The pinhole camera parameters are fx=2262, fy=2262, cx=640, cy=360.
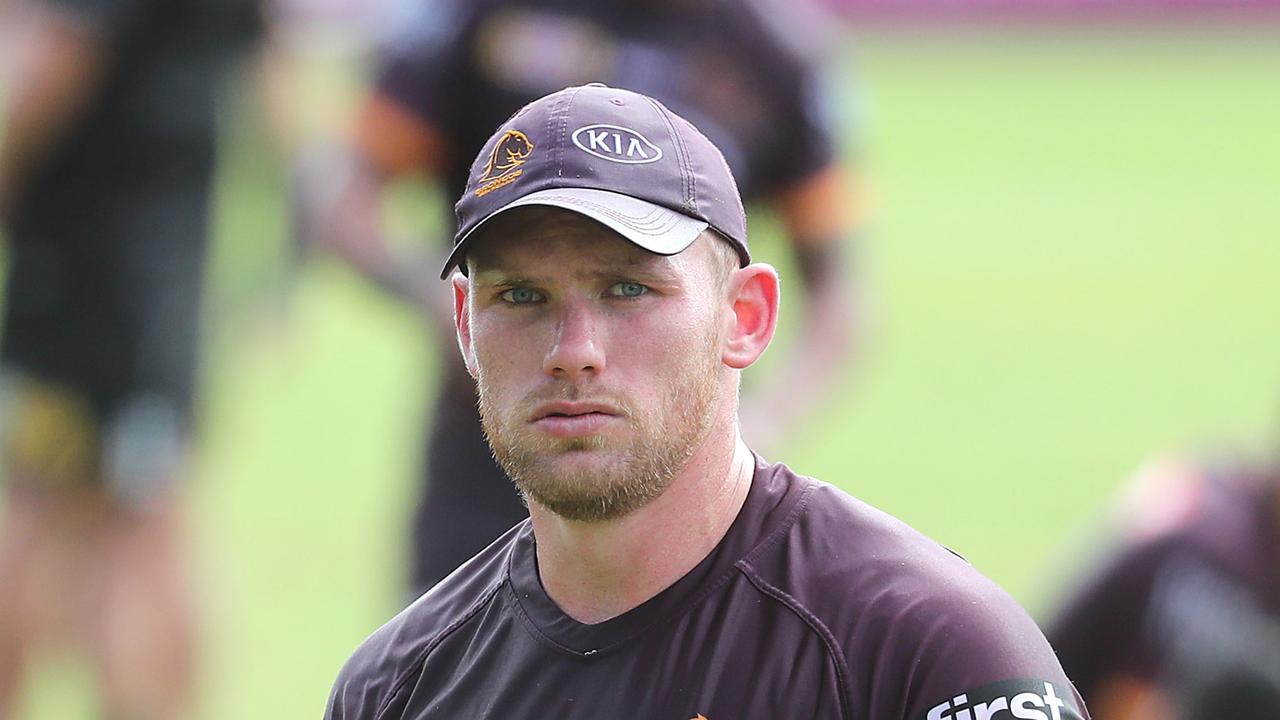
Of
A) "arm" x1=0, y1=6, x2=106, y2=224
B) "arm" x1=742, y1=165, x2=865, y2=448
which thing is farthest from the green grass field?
"arm" x1=0, y1=6, x2=106, y2=224

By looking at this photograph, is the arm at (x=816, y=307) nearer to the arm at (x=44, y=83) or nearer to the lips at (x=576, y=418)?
the arm at (x=44, y=83)

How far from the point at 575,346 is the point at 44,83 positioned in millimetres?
4002

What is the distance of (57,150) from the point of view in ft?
20.8

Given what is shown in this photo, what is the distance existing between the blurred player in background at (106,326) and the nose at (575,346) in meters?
3.90

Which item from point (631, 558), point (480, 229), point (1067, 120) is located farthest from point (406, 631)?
point (1067, 120)

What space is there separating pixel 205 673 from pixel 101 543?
478mm

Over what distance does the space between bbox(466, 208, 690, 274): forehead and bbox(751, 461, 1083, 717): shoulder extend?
363 mm

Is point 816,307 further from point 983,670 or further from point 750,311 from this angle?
point 983,670

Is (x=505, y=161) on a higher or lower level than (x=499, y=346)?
higher

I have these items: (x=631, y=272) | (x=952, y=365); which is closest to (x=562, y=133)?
(x=631, y=272)

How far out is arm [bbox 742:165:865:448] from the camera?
5.28m

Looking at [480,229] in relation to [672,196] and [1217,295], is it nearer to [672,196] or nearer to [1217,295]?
[672,196]

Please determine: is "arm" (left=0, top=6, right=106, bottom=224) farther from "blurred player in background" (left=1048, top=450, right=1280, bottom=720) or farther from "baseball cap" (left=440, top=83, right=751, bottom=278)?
"baseball cap" (left=440, top=83, right=751, bottom=278)

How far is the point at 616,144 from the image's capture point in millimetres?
2615
